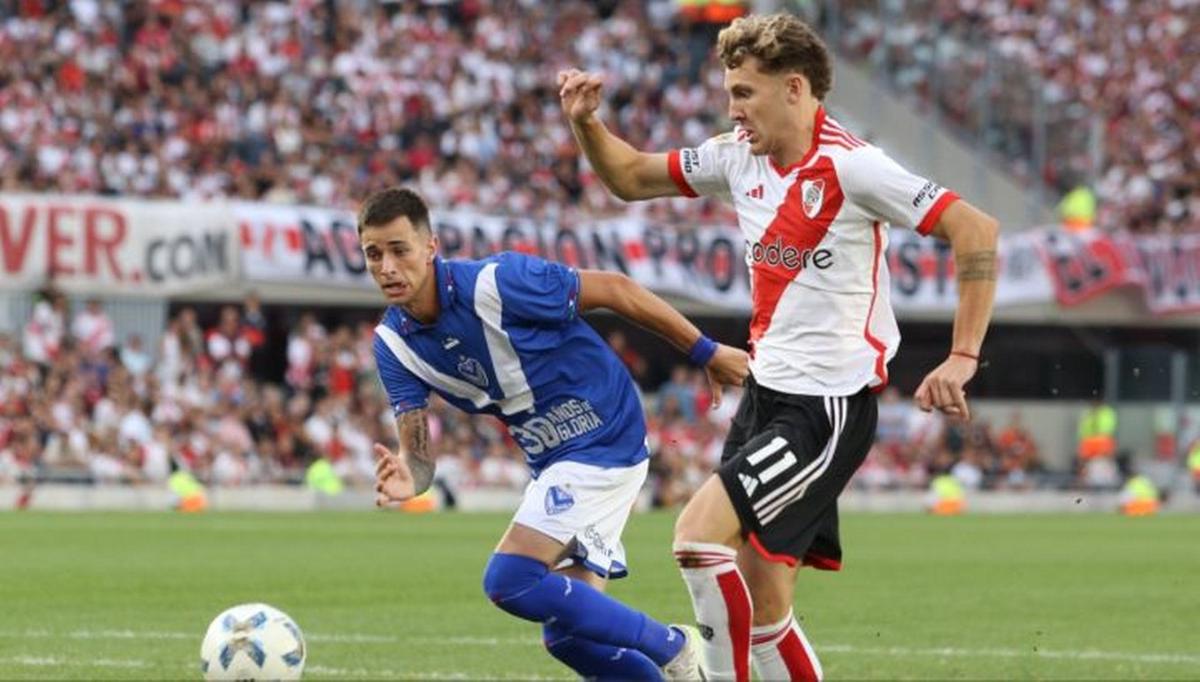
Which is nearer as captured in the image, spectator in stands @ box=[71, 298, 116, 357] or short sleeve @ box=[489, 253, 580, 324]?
short sleeve @ box=[489, 253, 580, 324]

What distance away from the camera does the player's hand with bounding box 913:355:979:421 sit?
275 inches

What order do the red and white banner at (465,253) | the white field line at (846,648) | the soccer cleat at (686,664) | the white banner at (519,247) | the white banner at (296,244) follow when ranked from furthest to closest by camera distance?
the white banner at (519,247) → the white banner at (296,244) → the red and white banner at (465,253) → the white field line at (846,648) → the soccer cleat at (686,664)

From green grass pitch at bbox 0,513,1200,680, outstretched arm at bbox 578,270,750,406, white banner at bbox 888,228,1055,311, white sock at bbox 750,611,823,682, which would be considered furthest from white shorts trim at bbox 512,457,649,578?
white banner at bbox 888,228,1055,311

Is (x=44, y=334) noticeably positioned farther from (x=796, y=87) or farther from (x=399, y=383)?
(x=796, y=87)

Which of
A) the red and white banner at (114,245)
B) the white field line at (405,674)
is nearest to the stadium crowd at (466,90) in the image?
the red and white banner at (114,245)

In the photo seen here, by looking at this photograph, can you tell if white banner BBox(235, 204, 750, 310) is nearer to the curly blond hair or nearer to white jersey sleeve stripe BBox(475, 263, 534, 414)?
white jersey sleeve stripe BBox(475, 263, 534, 414)

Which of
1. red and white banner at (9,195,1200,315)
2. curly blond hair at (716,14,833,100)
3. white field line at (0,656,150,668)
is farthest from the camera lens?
red and white banner at (9,195,1200,315)

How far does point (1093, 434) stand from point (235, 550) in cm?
1761

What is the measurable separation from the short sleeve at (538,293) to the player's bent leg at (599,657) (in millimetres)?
1045

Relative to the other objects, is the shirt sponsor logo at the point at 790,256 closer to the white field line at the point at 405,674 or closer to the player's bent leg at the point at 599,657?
the player's bent leg at the point at 599,657

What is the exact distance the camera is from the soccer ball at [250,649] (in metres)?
8.65

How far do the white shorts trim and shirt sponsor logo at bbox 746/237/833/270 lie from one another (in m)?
1.04

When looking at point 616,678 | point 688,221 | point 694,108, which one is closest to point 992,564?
point 616,678

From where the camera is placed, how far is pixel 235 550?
62.5ft
